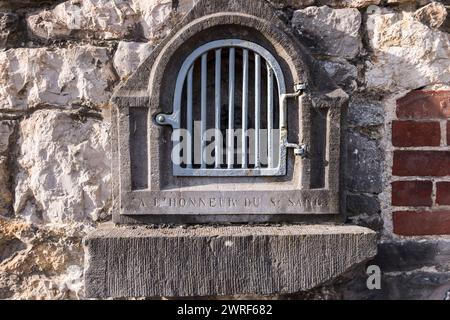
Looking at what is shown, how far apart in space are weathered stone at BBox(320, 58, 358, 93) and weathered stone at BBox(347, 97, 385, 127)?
62 millimetres

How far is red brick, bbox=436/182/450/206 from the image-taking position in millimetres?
1593

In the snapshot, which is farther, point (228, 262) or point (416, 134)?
point (416, 134)

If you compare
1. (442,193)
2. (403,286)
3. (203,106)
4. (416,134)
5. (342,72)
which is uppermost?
(342,72)

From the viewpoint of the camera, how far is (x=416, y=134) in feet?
5.21

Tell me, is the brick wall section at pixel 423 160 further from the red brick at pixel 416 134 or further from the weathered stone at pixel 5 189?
the weathered stone at pixel 5 189

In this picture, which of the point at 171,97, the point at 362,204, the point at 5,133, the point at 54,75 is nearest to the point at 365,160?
the point at 362,204

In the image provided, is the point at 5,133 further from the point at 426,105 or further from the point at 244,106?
the point at 426,105

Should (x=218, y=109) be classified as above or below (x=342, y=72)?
below

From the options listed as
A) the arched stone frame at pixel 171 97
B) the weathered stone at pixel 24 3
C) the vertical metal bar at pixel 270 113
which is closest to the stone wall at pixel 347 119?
the weathered stone at pixel 24 3

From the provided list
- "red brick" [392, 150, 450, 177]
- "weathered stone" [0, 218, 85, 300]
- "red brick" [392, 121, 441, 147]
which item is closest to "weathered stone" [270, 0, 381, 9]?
"red brick" [392, 121, 441, 147]

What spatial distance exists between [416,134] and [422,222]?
0.32m

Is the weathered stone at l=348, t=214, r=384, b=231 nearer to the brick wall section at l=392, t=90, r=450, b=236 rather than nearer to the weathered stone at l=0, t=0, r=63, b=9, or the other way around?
the brick wall section at l=392, t=90, r=450, b=236

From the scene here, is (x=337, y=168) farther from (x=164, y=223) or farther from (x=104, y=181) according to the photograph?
(x=104, y=181)
